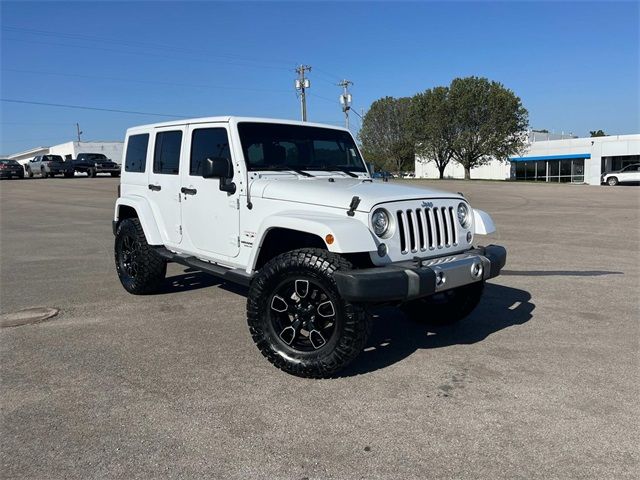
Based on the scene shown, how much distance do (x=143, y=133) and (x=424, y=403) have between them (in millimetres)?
4672

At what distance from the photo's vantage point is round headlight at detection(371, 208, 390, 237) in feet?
13.0

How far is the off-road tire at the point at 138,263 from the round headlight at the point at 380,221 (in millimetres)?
3001

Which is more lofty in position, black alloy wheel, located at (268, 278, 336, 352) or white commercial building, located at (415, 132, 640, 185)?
white commercial building, located at (415, 132, 640, 185)

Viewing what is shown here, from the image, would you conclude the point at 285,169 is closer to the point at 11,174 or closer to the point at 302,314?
the point at 302,314

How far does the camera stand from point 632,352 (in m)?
4.50

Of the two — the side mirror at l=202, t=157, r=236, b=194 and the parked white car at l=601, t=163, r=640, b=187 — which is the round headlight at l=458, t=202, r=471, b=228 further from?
the parked white car at l=601, t=163, r=640, b=187

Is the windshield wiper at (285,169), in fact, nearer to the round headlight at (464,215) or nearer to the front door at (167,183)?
the front door at (167,183)

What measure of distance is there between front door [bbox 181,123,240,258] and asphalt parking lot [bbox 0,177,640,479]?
0.85m

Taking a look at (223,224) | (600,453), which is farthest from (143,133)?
(600,453)

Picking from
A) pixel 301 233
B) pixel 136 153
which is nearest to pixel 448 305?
pixel 301 233

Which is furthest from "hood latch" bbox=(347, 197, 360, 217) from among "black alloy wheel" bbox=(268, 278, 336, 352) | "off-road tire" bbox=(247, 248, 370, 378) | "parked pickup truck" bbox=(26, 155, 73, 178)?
"parked pickup truck" bbox=(26, 155, 73, 178)

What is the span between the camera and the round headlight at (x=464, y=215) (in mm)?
4742

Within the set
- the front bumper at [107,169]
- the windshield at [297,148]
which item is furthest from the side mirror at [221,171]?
the front bumper at [107,169]

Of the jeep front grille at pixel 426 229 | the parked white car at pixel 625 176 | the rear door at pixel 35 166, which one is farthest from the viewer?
the rear door at pixel 35 166
